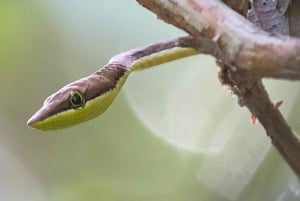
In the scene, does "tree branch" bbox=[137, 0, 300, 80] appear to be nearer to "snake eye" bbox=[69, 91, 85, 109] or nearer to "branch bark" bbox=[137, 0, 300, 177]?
"branch bark" bbox=[137, 0, 300, 177]

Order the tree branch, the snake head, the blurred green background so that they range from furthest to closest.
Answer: the blurred green background → the snake head → the tree branch

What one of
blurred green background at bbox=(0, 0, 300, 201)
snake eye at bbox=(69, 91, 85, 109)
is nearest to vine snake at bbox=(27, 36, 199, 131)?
snake eye at bbox=(69, 91, 85, 109)

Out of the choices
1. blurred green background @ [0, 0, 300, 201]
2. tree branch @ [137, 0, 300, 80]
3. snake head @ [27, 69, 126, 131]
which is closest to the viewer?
tree branch @ [137, 0, 300, 80]

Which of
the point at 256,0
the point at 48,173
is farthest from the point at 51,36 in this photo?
the point at 256,0

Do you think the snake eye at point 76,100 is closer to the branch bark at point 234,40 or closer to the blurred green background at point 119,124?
the branch bark at point 234,40

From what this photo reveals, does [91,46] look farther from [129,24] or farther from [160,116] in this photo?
[160,116]

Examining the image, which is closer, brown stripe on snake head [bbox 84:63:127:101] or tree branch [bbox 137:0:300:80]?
tree branch [bbox 137:0:300:80]
